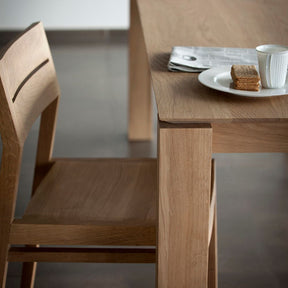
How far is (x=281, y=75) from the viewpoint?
116cm

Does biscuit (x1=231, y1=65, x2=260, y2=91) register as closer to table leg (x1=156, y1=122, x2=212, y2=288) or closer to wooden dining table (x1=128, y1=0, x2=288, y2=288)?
wooden dining table (x1=128, y1=0, x2=288, y2=288)

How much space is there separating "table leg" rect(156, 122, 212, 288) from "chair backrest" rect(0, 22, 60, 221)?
38cm

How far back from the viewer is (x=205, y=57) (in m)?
1.44

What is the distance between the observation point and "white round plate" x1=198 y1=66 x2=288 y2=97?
1.14 meters

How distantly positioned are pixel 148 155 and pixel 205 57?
129 centimetres

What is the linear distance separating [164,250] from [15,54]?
1.97ft

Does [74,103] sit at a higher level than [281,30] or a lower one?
higher

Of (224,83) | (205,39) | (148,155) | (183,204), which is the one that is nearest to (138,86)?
(148,155)

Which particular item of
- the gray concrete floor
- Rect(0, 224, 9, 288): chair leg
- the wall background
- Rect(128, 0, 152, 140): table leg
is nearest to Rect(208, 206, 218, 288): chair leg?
the gray concrete floor

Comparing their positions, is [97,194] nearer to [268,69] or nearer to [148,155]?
[268,69]

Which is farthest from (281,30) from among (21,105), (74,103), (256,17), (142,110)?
(74,103)

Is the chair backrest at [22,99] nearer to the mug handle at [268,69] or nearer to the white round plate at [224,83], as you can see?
the white round plate at [224,83]

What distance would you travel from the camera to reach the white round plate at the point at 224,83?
1.14 metres

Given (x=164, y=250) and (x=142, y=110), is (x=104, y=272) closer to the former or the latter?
(x=164, y=250)
